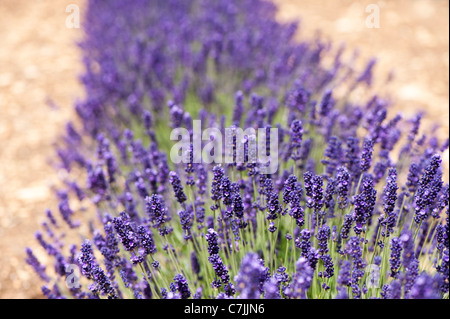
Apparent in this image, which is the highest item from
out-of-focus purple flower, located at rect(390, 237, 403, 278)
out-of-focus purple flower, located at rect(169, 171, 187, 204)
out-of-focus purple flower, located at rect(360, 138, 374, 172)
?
out-of-focus purple flower, located at rect(360, 138, 374, 172)

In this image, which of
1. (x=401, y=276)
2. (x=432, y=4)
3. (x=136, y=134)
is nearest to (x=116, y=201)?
(x=136, y=134)

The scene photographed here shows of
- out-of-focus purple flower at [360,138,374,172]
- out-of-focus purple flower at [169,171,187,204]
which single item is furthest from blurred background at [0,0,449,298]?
out-of-focus purple flower at [360,138,374,172]

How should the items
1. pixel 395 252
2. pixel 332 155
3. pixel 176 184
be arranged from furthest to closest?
pixel 332 155 < pixel 176 184 < pixel 395 252

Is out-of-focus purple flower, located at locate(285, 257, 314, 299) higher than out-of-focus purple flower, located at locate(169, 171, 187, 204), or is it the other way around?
out-of-focus purple flower, located at locate(169, 171, 187, 204)

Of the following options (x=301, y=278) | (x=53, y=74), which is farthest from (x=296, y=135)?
(x=53, y=74)

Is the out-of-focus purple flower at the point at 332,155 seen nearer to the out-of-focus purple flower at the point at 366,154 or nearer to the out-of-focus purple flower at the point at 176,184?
the out-of-focus purple flower at the point at 366,154

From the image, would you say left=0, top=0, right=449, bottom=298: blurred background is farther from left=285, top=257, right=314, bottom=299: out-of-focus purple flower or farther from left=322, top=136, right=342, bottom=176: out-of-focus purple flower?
left=285, top=257, right=314, bottom=299: out-of-focus purple flower

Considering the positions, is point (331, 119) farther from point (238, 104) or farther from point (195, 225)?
point (195, 225)

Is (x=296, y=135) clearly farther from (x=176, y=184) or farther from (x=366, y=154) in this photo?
(x=176, y=184)
